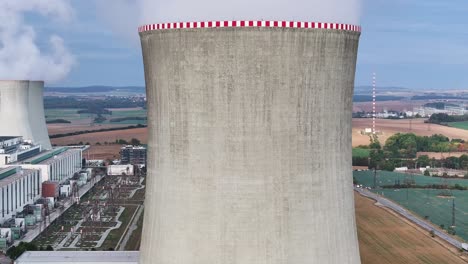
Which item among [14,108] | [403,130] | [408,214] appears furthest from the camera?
[403,130]

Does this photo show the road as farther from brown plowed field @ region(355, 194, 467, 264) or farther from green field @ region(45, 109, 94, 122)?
green field @ region(45, 109, 94, 122)

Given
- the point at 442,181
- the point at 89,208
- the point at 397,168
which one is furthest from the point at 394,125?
the point at 89,208

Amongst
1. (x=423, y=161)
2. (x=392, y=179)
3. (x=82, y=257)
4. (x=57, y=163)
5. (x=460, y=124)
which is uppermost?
(x=460, y=124)

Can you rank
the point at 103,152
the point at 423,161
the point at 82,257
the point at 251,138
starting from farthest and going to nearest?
the point at 103,152 → the point at 423,161 → the point at 82,257 → the point at 251,138

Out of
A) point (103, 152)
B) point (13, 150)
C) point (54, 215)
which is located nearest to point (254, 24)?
point (54, 215)

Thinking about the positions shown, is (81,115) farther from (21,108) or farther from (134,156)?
(21,108)

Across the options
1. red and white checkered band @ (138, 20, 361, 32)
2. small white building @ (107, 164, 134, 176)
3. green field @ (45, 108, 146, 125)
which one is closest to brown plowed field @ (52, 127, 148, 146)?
small white building @ (107, 164, 134, 176)

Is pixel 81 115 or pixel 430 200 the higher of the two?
pixel 81 115
